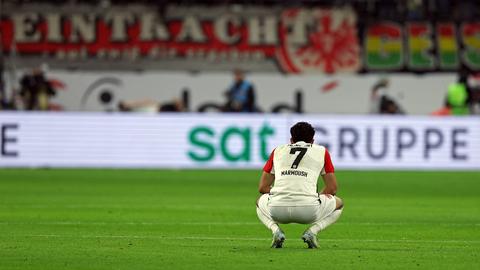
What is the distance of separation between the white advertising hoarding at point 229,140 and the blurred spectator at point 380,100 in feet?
24.6

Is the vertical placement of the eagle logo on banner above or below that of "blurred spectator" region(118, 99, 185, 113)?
above

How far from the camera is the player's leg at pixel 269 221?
44.1ft

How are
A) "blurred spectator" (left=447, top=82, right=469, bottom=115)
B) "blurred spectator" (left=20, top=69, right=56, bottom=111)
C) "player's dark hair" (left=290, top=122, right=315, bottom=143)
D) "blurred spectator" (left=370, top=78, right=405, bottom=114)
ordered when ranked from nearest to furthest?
1. "player's dark hair" (left=290, top=122, right=315, bottom=143)
2. "blurred spectator" (left=447, top=82, right=469, bottom=115)
3. "blurred spectator" (left=20, top=69, right=56, bottom=111)
4. "blurred spectator" (left=370, top=78, right=405, bottom=114)

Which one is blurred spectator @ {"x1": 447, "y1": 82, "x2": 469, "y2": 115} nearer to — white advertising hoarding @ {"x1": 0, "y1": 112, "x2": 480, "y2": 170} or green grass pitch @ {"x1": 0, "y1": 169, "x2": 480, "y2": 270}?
white advertising hoarding @ {"x1": 0, "y1": 112, "x2": 480, "y2": 170}

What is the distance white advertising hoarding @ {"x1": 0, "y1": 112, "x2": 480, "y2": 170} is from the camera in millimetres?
31406

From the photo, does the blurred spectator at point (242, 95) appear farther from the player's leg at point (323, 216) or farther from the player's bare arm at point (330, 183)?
the player's bare arm at point (330, 183)

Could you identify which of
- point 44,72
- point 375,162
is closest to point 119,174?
point 375,162

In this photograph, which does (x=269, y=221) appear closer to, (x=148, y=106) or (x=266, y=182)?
(x=266, y=182)

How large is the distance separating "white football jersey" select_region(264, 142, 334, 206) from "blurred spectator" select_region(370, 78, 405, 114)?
86.0 ft

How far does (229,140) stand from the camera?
31.6 metres

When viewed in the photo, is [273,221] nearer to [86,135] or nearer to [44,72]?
[86,135]

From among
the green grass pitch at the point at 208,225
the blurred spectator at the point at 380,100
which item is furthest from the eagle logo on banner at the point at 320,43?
the green grass pitch at the point at 208,225

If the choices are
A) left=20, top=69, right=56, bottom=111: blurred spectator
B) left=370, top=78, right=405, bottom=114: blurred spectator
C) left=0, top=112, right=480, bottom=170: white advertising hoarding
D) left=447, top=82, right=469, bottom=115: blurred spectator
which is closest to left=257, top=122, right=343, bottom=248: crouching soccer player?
left=0, top=112, right=480, bottom=170: white advertising hoarding

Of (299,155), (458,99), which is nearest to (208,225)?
(299,155)
